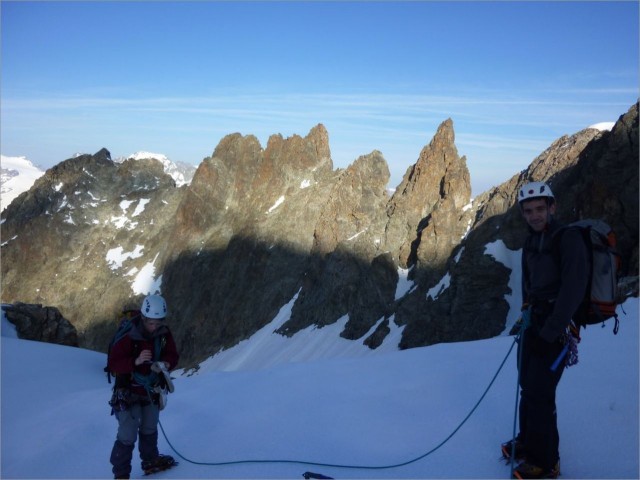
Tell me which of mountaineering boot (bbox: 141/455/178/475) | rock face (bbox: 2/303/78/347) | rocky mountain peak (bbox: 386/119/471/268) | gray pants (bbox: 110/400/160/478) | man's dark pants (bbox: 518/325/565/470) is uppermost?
rocky mountain peak (bbox: 386/119/471/268)

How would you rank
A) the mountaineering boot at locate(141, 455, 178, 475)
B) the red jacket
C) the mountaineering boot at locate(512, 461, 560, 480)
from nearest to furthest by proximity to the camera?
the mountaineering boot at locate(512, 461, 560, 480) → the red jacket → the mountaineering boot at locate(141, 455, 178, 475)

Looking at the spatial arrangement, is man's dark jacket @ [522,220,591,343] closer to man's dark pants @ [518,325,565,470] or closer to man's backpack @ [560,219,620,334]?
man's backpack @ [560,219,620,334]

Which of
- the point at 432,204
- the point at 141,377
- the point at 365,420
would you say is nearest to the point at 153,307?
the point at 141,377

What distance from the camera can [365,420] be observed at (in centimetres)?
759

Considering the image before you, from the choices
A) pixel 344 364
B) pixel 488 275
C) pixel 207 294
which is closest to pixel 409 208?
pixel 488 275

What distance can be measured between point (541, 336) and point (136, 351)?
16.5ft

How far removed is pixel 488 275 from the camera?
41.2 m

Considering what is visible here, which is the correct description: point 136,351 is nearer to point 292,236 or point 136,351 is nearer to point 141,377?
point 141,377

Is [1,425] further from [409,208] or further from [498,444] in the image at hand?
[409,208]

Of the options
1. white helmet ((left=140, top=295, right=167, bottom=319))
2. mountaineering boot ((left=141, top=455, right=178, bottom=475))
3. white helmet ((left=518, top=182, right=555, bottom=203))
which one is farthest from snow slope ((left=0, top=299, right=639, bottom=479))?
white helmet ((left=518, top=182, right=555, bottom=203))

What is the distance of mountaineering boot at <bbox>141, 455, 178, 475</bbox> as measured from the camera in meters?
6.82

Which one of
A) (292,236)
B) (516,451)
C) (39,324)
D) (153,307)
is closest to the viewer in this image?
(516,451)

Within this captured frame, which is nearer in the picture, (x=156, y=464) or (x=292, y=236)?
(x=156, y=464)

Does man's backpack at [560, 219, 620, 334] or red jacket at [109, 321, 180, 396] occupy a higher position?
man's backpack at [560, 219, 620, 334]
